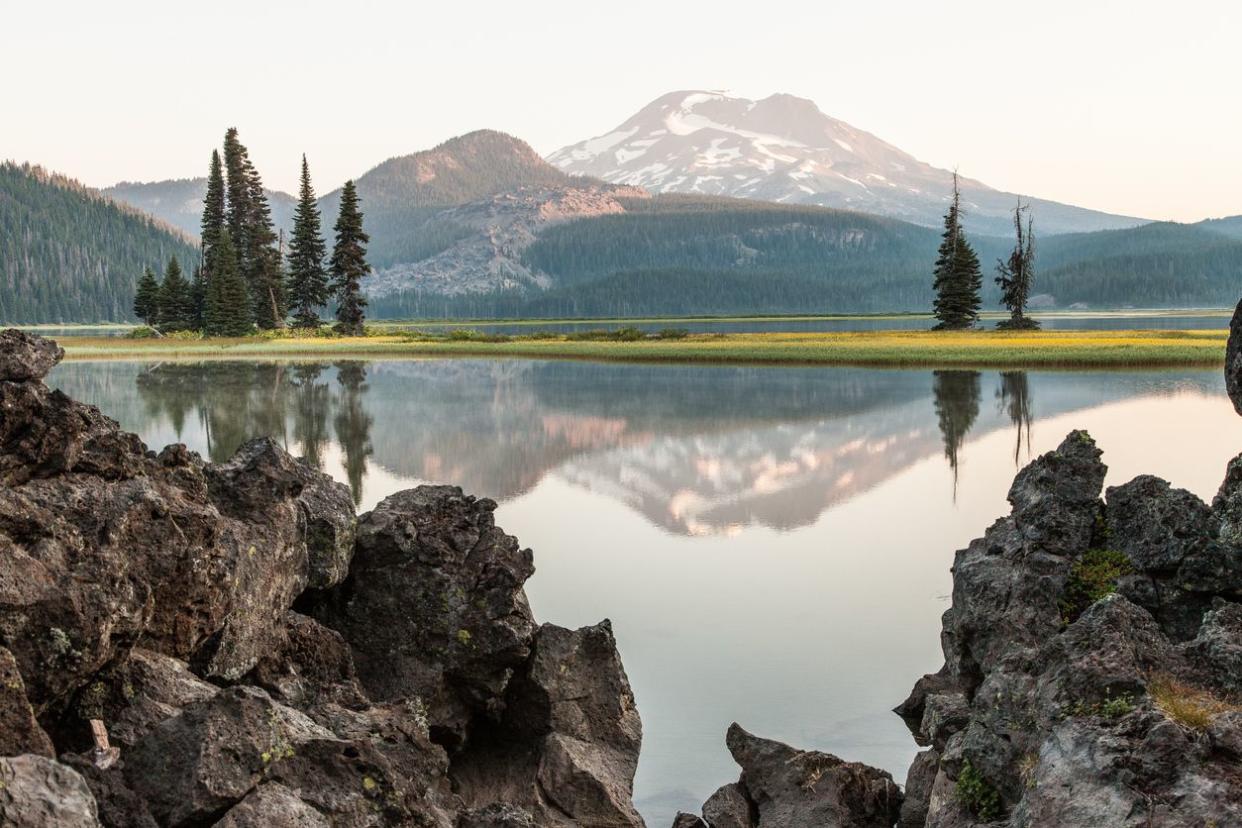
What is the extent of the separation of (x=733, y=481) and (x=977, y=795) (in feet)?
59.3

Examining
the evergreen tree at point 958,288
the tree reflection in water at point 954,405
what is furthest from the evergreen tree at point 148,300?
the tree reflection in water at point 954,405

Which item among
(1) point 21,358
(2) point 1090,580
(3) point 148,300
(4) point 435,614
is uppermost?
(3) point 148,300

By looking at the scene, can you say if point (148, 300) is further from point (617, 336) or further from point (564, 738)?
point (564, 738)

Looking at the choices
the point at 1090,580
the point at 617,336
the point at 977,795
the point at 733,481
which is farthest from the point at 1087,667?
the point at 617,336

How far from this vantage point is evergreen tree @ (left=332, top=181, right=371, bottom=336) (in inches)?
4065

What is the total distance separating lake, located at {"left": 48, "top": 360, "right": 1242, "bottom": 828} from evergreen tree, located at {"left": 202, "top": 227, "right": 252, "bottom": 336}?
1573 inches

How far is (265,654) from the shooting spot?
8836 mm

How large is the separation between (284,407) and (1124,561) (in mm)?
34832

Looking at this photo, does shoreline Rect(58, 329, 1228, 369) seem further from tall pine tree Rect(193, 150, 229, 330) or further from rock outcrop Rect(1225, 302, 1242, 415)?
rock outcrop Rect(1225, 302, 1242, 415)

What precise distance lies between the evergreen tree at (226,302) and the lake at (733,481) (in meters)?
39.9

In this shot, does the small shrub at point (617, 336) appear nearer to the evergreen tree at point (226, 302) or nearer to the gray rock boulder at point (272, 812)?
the evergreen tree at point (226, 302)

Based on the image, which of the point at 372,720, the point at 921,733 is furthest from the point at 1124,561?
the point at 372,720

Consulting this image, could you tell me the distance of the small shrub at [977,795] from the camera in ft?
23.2

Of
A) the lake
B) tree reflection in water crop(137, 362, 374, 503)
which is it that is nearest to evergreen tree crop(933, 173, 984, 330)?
the lake
